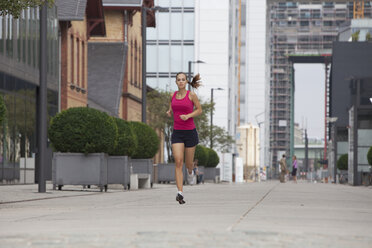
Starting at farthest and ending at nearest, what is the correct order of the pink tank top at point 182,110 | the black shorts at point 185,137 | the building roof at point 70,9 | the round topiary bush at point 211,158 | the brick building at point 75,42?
the round topiary bush at point 211,158 < the brick building at point 75,42 < the building roof at point 70,9 < the black shorts at point 185,137 < the pink tank top at point 182,110

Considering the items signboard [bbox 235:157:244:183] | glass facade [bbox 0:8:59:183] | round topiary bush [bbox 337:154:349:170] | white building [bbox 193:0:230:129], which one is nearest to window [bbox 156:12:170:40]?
white building [bbox 193:0:230:129]

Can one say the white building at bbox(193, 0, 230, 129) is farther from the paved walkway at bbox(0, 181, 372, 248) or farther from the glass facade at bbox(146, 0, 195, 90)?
the paved walkway at bbox(0, 181, 372, 248)

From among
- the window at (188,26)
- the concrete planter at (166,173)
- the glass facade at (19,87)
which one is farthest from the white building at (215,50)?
the glass facade at (19,87)

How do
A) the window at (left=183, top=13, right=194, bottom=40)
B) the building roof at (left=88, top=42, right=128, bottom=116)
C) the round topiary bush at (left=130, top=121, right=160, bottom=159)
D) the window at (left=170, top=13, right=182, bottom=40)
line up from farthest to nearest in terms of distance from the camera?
the window at (left=183, top=13, right=194, bottom=40), the window at (left=170, top=13, right=182, bottom=40), the building roof at (left=88, top=42, right=128, bottom=116), the round topiary bush at (left=130, top=121, right=160, bottom=159)

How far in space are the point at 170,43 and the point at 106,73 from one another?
48.4 metres

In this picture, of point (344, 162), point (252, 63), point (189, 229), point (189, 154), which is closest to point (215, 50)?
point (344, 162)

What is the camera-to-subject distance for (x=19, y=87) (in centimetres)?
3784

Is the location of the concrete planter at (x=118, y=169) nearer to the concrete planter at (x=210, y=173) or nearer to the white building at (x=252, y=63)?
the concrete planter at (x=210, y=173)

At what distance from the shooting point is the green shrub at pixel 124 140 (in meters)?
30.3

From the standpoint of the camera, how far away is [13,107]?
36.9 m

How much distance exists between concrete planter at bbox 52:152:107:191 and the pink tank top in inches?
471

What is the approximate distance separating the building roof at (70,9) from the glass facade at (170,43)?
59869 millimetres

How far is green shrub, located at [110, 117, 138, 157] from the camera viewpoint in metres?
30.3

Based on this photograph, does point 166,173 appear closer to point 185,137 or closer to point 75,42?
point 75,42
